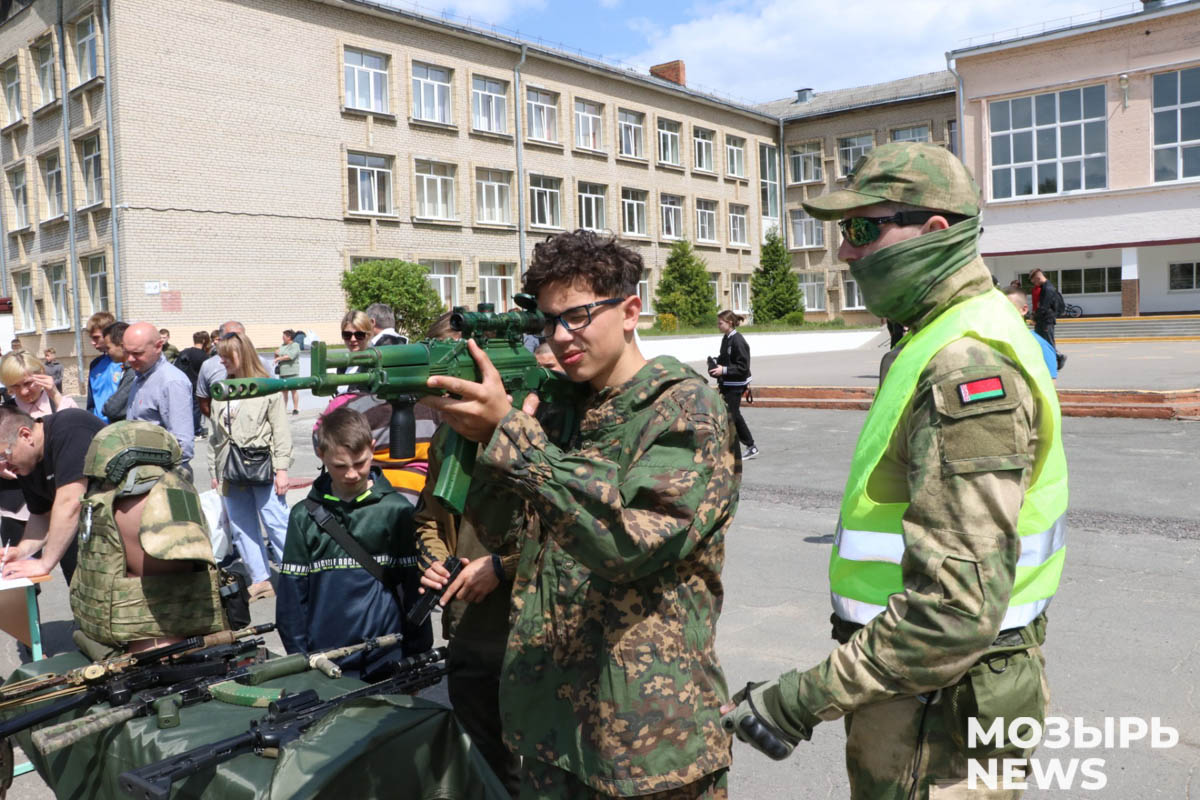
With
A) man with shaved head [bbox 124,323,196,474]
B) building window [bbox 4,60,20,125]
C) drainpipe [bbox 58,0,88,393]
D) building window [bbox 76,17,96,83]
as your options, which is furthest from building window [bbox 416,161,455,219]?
man with shaved head [bbox 124,323,196,474]

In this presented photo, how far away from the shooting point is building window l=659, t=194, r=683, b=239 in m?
40.9

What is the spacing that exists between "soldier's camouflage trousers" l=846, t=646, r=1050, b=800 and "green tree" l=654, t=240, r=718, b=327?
3600cm

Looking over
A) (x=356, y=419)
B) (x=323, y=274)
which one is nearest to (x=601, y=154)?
(x=323, y=274)

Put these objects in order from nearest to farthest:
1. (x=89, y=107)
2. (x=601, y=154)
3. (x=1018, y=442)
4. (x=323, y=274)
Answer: (x=1018, y=442)
(x=89, y=107)
(x=323, y=274)
(x=601, y=154)

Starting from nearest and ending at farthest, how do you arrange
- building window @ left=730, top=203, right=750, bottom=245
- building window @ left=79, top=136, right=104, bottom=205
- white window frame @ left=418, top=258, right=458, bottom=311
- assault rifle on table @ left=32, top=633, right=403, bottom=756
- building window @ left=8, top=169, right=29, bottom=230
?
assault rifle on table @ left=32, top=633, right=403, bottom=756, building window @ left=79, top=136, right=104, bottom=205, building window @ left=8, top=169, right=29, bottom=230, white window frame @ left=418, top=258, right=458, bottom=311, building window @ left=730, top=203, right=750, bottom=245

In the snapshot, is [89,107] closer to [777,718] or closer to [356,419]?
[356,419]

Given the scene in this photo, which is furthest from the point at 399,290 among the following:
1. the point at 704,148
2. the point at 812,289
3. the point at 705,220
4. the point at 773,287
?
the point at 812,289

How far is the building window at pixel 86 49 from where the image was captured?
25578 mm

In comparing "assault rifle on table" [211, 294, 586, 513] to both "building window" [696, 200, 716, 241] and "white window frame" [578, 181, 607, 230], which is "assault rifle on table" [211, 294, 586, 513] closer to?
"white window frame" [578, 181, 607, 230]

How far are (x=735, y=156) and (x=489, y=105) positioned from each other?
16034 millimetres

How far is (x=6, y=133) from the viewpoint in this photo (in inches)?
1176

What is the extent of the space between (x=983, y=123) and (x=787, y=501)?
28.4 meters

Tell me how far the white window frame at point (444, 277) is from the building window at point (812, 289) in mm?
21670

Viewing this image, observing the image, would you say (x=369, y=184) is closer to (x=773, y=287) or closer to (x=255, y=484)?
(x=773, y=287)
